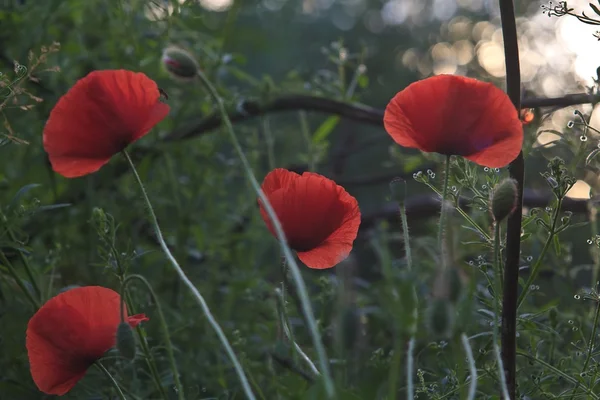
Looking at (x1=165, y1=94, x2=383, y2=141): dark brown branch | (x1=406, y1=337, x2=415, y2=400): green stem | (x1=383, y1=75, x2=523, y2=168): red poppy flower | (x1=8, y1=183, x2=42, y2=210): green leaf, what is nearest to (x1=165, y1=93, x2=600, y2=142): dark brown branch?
(x1=165, y1=94, x2=383, y2=141): dark brown branch

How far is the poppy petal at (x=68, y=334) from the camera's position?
0.61m

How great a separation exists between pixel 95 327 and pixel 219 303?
0.83 m

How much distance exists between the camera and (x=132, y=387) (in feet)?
2.73

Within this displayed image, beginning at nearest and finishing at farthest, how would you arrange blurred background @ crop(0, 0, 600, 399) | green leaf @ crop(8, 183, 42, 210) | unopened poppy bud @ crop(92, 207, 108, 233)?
1. unopened poppy bud @ crop(92, 207, 108, 233)
2. green leaf @ crop(8, 183, 42, 210)
3. blurred background @ crop(0, 0, 600, 399)

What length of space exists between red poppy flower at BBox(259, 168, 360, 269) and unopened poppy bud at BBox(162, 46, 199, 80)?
0.11 m

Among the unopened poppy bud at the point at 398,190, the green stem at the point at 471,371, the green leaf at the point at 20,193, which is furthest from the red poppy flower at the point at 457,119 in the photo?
the green leaf at the point at 20,193

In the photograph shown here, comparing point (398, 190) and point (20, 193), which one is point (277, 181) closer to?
point (398, 190)

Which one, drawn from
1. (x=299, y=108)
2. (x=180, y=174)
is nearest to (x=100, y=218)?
(x=299, y=108)

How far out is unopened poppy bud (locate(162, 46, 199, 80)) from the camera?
632 millimetres

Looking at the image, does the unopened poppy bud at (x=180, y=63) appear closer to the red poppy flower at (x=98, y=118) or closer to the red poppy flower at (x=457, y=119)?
the red poppy flower at (x=98, y=118)

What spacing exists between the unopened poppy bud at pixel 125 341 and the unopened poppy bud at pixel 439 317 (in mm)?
226

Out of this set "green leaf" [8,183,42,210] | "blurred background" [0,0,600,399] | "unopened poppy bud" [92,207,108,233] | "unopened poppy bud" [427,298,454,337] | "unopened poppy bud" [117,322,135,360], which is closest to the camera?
"unopened poppy bud" [427,298,454,337]

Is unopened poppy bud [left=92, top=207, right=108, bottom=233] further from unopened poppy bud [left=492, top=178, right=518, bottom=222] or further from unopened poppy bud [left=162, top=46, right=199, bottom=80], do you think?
unopened poppy bud [left=492, top=178, right=518, bottom=222]

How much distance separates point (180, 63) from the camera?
63cm
